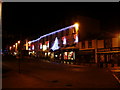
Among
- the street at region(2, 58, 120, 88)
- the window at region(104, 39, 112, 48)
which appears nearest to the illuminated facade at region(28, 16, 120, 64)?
the window at region(104, 39, 112, 48)

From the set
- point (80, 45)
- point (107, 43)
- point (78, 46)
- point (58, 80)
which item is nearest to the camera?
point (58, 80)

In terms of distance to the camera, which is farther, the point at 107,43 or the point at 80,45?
the point at 80,45

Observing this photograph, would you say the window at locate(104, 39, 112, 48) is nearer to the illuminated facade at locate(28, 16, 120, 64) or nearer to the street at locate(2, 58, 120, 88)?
the illuminated facade at locate(28, 16, 120, 64)

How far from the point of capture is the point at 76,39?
40.1m

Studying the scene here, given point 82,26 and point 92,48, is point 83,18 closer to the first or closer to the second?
point 82,26

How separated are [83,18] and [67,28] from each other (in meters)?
5.01

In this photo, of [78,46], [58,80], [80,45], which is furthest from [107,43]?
[58,80]

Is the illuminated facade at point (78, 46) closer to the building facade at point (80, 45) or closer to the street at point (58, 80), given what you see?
the building facade at point (80, 45)

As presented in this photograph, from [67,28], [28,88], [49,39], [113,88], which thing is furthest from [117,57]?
[49,39]

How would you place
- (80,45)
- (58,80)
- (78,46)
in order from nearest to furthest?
(58,80) → (80,45) → (78,46)

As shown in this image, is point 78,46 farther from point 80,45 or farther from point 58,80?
point 58,80

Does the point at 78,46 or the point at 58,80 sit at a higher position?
the point at 78,46

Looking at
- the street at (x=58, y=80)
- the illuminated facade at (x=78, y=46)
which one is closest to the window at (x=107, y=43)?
the illuminated facade at (x=78, y=46)

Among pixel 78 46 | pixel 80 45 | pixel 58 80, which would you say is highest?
pixel 80 45
